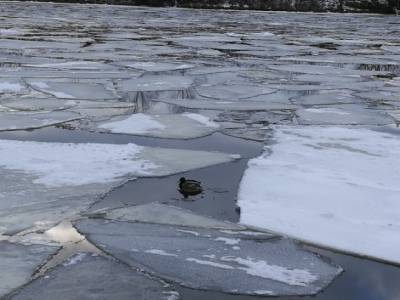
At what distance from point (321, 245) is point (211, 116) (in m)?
1.93

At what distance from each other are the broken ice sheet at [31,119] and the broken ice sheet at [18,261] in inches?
60.8

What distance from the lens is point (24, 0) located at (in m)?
23.2

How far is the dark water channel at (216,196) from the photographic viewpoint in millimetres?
1668

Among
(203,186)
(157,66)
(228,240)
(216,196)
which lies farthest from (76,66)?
(228,240)

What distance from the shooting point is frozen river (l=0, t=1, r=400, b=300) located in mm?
1705

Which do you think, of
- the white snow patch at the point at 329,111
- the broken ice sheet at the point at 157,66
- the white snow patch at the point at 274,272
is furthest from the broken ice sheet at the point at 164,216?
the broken ice sheet at the point at 157,66

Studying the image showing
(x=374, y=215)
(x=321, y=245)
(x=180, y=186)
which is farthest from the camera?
(x=180, y=186)

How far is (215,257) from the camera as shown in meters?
1.82

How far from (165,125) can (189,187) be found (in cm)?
108

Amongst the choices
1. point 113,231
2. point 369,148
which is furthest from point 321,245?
point 369,148

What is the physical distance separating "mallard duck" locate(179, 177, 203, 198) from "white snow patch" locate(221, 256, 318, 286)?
1.95 feet

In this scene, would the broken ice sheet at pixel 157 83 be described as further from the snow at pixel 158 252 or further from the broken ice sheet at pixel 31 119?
the snow at pixel 158 252

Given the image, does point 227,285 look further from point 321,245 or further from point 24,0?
point 24,0

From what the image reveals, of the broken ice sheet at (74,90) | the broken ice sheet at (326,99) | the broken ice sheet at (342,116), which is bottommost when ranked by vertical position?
the broken ice sheet at (342,116)
